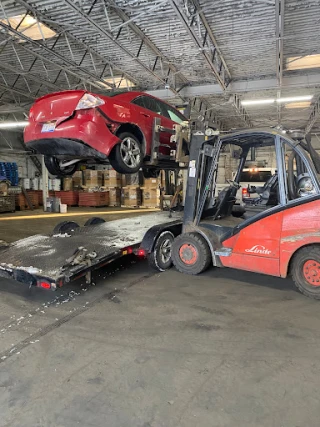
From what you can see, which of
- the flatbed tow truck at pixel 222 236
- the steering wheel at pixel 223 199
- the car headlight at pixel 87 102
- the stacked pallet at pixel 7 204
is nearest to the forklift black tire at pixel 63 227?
the flatbed tow truck at pixel 222 236

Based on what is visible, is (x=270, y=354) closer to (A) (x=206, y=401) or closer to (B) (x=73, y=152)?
(A) (x=206, y=401)

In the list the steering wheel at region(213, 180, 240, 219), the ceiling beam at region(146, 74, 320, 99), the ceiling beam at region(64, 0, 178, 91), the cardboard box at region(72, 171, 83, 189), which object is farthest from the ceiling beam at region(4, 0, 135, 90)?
the cardboard box at region(72, 171, 83, 189)

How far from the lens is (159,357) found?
2844mm

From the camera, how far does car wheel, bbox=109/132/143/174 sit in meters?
4.93

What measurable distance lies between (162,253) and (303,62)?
26.0 ft

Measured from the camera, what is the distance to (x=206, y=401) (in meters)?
2.29

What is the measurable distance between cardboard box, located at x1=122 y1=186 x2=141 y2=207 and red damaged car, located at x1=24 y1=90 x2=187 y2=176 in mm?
11827

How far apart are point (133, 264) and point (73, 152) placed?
2.40 metres

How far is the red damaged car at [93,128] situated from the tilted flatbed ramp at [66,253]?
1.25 m

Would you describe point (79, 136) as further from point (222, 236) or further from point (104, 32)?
point (104, 32)

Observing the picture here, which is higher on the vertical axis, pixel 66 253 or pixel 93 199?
pixel 93 199

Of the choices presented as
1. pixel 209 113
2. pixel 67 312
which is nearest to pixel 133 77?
pixel 209 113

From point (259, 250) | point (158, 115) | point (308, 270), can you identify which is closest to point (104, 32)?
point (158, 115)

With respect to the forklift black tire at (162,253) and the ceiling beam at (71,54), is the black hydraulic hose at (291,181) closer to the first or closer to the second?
the forklift black tire at (162,253)
